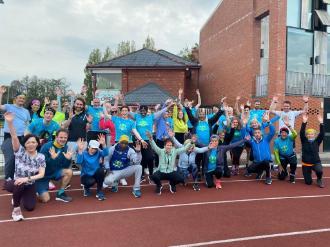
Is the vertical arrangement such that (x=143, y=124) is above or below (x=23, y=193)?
above

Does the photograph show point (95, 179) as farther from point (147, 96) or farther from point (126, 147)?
point (147, 96)

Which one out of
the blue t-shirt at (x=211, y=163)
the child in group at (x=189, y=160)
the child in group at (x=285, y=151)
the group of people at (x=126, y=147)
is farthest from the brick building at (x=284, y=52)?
the child in group at (x=189, y=160)

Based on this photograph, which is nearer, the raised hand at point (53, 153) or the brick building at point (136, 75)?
the raised hand at point (53, 153)

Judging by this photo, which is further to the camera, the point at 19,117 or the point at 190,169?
the point at 190,169

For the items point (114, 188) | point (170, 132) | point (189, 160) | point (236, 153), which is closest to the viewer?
point (114, 188)

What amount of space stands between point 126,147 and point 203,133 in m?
2.37

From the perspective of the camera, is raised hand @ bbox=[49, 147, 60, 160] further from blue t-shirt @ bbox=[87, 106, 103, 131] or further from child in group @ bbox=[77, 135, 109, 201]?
blue t-shirt @ bbox=[87, 106, 103, 131]

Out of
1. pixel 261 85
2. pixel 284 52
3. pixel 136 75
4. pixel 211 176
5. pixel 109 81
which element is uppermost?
pixel 284 52

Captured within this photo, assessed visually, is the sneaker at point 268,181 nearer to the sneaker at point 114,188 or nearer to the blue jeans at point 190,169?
the blue jeans at point 190,169

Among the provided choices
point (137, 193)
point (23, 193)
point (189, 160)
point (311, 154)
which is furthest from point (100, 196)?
point (311, 154)

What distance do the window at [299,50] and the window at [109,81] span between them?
9.99 m

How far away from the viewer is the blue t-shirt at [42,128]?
25.6 feet

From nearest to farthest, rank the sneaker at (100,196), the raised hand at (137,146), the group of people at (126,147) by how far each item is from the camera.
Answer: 1. the group of people at (126,147)
2. the sneaker at (100,196)
3. the raised hand at (137,146)

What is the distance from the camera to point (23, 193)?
6.28m
